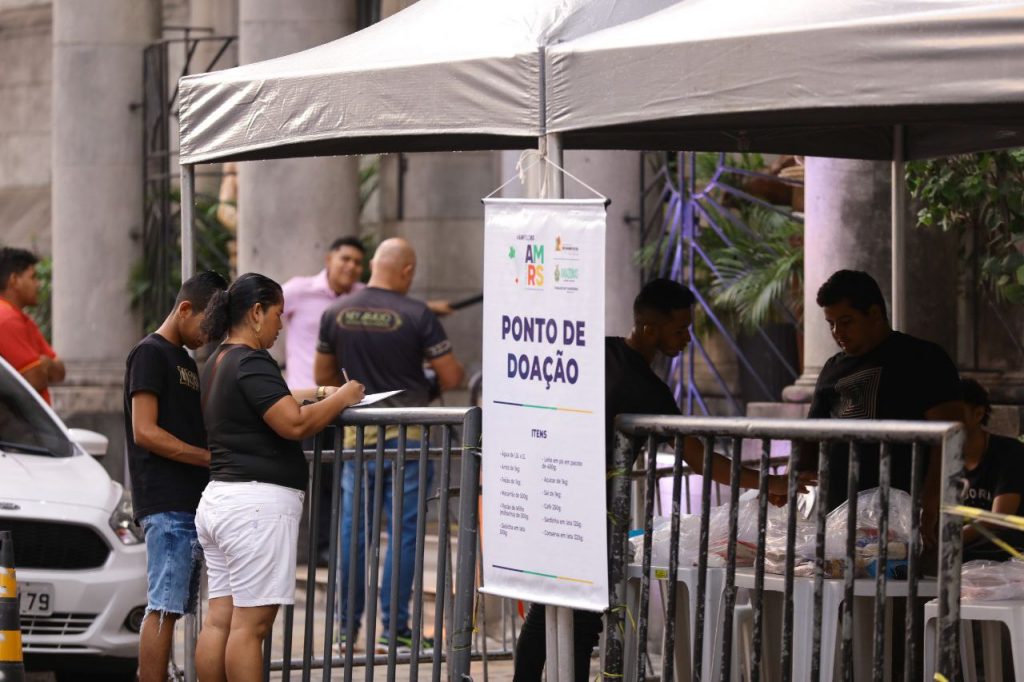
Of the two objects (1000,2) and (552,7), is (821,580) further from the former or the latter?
(552,7)

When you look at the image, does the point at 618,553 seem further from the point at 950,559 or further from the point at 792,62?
the point at 792,62

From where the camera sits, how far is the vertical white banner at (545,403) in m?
5.87

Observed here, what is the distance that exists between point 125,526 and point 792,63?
454 centimetres

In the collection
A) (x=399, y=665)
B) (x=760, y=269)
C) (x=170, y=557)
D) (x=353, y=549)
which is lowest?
(x=399, y=665)

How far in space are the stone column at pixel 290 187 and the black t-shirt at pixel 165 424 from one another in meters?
5.49

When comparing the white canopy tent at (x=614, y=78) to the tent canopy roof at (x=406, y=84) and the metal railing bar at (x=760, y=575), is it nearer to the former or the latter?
the tent canopy roof at (x=406, y=84)

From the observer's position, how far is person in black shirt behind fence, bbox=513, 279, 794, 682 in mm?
6293

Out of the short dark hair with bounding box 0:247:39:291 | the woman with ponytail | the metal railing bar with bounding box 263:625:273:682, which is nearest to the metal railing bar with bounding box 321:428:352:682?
the woman with ponytail

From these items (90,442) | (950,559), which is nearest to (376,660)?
(90,442)

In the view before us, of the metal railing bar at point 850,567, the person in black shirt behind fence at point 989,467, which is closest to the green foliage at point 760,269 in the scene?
the person in black shirt behind fence at point 989,467

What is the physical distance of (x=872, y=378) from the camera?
6.92 meters

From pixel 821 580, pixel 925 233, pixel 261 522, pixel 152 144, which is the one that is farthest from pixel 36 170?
pixel 821 580

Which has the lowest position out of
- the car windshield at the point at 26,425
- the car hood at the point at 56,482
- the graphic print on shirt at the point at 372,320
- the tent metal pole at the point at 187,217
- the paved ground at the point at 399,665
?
the paved ground at the point at 399,665

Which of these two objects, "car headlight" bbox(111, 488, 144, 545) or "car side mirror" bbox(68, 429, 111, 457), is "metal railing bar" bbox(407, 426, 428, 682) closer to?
"car headlight" bbox(111, 488, 144, 545)
